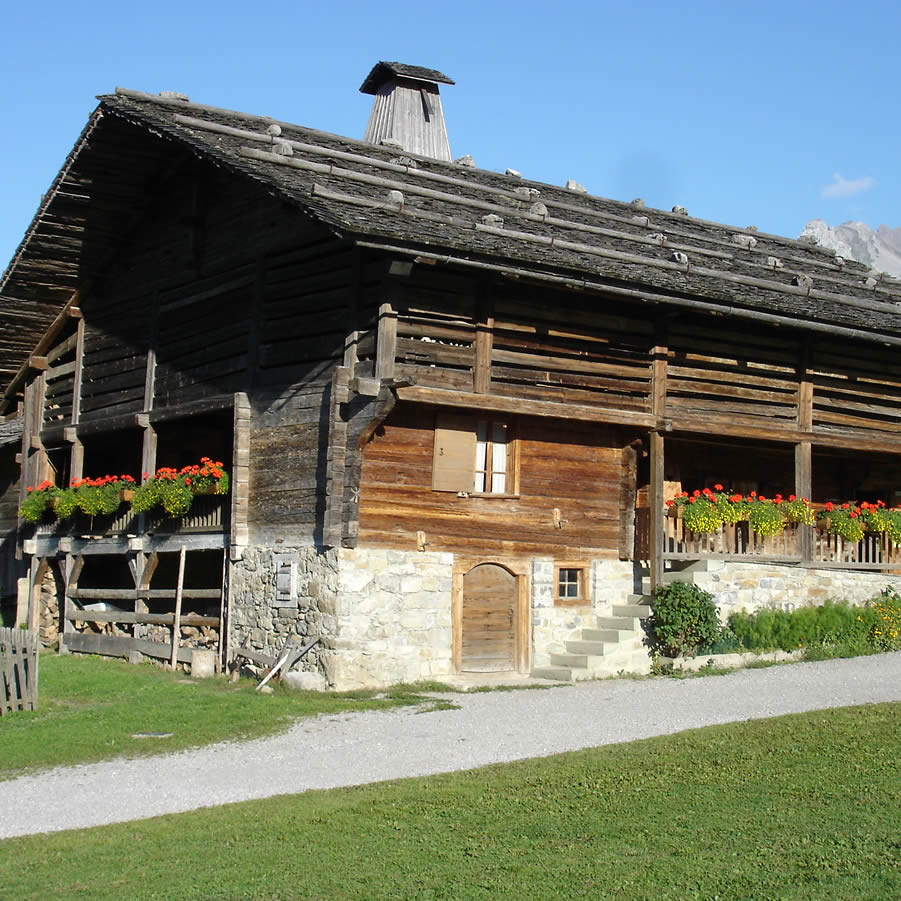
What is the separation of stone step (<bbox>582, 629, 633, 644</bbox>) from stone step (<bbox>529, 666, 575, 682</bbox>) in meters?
0.85

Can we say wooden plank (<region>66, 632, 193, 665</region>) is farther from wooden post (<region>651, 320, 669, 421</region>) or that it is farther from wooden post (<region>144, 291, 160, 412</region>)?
wooden post (<region>651, 320, 669, 421</region>)

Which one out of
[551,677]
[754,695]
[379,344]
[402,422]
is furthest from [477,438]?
[754,695]

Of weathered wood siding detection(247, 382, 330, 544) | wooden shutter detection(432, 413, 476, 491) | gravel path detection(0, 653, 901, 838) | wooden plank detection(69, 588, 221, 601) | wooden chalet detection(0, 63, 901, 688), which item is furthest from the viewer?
wooden plank detection(69, 588, 221, 601)

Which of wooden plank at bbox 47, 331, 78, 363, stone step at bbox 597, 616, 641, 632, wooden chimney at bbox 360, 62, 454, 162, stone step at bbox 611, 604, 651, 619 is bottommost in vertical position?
stone step at bbox 597, 616, 641, 632

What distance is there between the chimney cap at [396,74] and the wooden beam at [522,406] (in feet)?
46.8

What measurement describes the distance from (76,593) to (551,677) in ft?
32.5

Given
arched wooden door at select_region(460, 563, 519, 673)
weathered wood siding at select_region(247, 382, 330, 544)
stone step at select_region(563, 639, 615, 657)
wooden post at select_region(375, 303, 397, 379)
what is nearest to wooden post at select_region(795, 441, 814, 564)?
stone step at select_region(563, 639, 615, 657)

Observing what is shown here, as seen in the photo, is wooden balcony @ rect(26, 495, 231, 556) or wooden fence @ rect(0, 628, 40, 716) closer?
wooden fence @ rect(0, 628, 40, 716)

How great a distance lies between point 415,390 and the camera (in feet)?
60.8

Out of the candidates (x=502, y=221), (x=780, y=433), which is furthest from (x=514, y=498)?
(x=780, y=433)

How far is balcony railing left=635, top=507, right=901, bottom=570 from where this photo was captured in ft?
70.6

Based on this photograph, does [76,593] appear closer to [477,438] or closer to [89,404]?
→ [89,404]

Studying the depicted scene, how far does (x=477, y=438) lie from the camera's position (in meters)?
20.1

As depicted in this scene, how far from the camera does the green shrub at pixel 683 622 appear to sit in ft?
66.5
